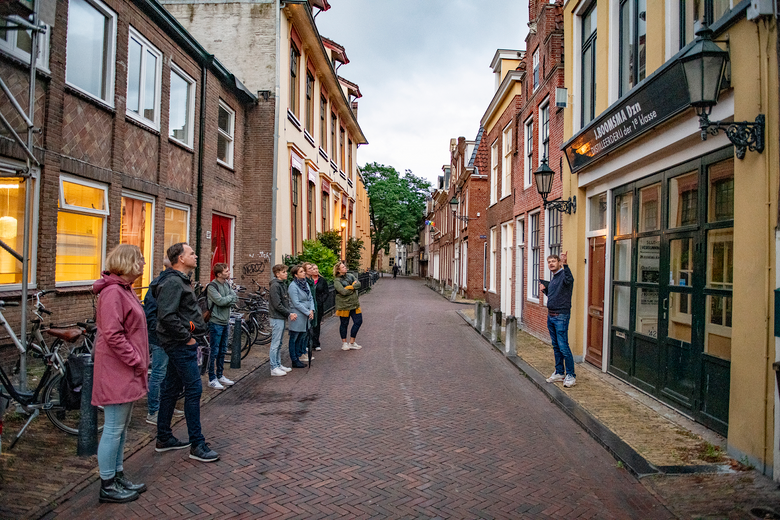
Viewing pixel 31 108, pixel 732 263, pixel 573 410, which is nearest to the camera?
pixel 732 263

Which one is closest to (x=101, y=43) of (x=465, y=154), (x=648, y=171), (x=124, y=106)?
(x=124, y=106)

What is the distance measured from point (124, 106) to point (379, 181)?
47.7m

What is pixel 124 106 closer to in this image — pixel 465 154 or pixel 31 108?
pixel 31 108

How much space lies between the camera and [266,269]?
48.5 ft

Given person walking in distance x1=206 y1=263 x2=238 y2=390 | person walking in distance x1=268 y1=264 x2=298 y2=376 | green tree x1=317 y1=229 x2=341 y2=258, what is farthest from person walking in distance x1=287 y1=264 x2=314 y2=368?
green tree x1=317 y1=229 x2=341 y2=258

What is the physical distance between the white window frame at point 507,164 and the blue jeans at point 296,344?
961cm

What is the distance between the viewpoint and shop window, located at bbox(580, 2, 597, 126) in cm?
924

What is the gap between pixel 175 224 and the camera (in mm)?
11336

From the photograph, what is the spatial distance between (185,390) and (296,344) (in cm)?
425

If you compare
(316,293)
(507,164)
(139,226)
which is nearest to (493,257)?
(507,164)

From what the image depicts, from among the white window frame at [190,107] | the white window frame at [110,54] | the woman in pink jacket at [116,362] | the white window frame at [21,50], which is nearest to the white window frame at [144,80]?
the white window frame at [110,54]

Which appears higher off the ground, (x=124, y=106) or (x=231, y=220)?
(x=124, y=106)

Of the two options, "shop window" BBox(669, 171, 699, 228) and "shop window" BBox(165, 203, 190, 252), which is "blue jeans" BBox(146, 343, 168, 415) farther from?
"shop window" BBox(669, 171, 699, 228)

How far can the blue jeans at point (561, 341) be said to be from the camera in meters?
7.48
